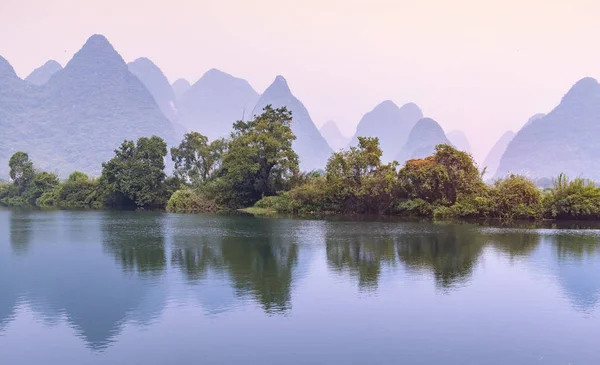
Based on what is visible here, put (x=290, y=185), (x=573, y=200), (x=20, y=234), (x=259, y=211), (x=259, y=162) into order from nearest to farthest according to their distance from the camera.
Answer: (x=20, y=234)
(x=573, y=200)
(x=259, y=211)
(x=259, y=162)
(x=290, y=185)

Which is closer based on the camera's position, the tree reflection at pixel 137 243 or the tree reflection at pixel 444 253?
the tree reflection at pixel 444 253

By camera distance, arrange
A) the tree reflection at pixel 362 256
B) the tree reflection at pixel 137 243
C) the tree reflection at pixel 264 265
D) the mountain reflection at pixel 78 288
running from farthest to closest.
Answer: the tree reflection at pixel 137 243, the tree reflection at pixel 362 256, the tree reflection at pixel 264 265, the mountain reflection at pixel 78 288

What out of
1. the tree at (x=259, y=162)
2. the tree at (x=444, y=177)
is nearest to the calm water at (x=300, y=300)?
the tree at (x=444, y=177)

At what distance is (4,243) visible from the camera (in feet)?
98.6

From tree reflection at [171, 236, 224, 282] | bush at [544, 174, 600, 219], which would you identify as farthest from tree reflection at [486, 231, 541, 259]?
tree reflection at [171, 236, 224, 282]

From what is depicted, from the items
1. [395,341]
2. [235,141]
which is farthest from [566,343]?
[235,141]

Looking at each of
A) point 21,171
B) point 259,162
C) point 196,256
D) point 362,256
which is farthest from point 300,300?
point 21,171

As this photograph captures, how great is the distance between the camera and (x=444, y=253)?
26344 mm

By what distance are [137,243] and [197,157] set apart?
37.0 m

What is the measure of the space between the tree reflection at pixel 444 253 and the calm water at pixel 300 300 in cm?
9

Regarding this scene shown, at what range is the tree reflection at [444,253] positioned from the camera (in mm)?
21656

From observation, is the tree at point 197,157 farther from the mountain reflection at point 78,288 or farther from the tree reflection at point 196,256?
the mountain reflection at point 78,288

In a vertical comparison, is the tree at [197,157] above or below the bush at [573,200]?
above

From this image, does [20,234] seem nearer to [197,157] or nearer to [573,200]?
[197,157]
